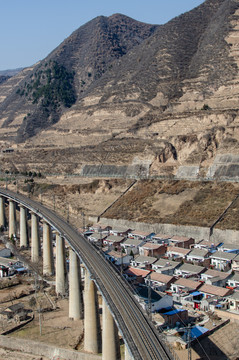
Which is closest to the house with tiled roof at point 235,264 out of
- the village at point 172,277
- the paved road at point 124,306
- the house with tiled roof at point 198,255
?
the village at point 172,277

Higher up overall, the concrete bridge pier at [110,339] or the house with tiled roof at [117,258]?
the concrete bridge pier at [110,339]

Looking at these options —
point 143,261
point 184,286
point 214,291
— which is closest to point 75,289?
point 184,286

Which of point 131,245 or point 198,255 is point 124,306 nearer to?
point 198,255

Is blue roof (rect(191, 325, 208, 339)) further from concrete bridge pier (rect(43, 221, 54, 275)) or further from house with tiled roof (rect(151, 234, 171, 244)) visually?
house with tiled roof (rect(151, 234, 171, 244))

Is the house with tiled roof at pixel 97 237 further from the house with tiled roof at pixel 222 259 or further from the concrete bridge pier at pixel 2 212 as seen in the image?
the concrete bridge pier at pixel 2 212

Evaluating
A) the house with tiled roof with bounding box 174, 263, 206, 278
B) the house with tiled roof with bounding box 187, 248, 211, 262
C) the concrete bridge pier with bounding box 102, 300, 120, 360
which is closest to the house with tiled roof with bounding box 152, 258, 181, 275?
the house with tiled roof with bounding box 174, 263, 206, 278

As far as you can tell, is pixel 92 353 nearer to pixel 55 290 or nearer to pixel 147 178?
pixel 55 290

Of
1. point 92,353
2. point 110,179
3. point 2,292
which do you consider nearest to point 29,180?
point 110,179
